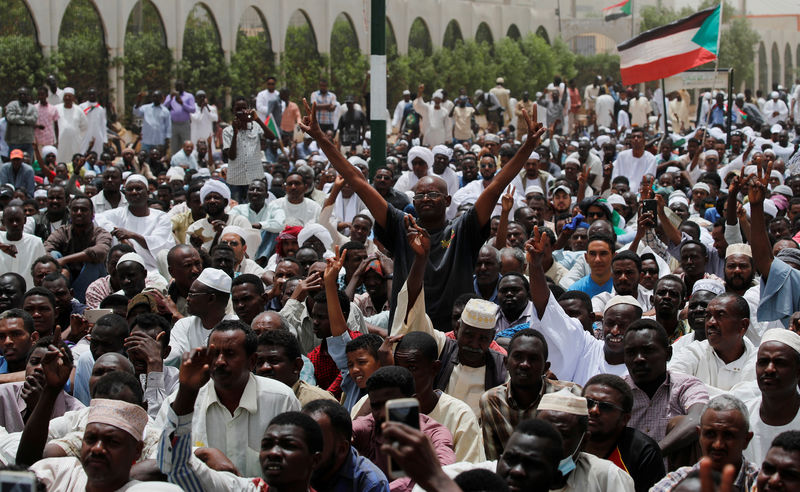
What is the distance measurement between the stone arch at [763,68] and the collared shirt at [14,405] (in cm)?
5755

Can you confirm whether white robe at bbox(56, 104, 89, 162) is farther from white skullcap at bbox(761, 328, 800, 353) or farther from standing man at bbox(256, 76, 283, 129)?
white skullcap at bbox(761, 328, 800, 353)

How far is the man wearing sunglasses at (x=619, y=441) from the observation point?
4.67 m

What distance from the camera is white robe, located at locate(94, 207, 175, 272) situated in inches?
404

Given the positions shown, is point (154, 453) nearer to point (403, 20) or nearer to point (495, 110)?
point (495, 110)

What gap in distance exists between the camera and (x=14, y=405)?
566cm

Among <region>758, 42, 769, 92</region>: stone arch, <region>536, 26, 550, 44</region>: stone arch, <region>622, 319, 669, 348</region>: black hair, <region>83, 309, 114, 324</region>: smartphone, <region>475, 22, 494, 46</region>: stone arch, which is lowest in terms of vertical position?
<region>83, 309, 114, 324</region>: smartphone

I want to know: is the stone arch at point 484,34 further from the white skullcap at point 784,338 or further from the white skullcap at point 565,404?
the white skullcap at point 565,404

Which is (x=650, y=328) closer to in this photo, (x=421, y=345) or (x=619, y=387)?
(x=619, y=387)

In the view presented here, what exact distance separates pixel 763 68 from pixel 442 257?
57.4 metres

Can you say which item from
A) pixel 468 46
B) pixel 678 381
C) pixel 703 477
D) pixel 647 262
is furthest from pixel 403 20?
pixel 703 477

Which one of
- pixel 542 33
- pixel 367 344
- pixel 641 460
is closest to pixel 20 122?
pixel 367 344

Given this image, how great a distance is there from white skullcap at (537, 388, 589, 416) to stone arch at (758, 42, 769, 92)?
189ft

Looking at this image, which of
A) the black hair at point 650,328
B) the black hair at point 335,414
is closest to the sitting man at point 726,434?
the black hair at point 650,328

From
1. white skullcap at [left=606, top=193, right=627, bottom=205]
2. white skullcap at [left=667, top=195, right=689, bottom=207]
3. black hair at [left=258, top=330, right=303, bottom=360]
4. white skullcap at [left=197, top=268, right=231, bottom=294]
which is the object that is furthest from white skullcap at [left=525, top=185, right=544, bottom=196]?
black hair at [left=258, top=330, right=303, bottom=360]
